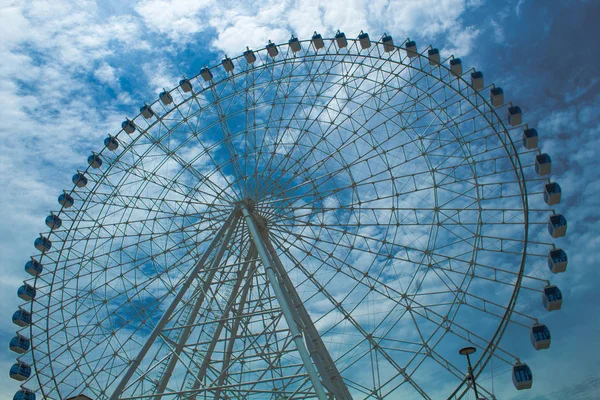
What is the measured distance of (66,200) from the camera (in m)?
28.0

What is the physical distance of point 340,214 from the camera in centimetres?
2505

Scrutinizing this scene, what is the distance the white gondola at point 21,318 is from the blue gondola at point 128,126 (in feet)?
37.6

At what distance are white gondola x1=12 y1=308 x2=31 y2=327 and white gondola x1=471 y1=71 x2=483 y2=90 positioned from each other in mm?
26468

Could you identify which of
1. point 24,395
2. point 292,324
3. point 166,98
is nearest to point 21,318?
point 24,395

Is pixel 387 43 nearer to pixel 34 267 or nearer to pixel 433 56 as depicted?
pixel 433 56

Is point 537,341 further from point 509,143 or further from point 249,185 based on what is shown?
point 249,185

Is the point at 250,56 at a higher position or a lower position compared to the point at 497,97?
higher

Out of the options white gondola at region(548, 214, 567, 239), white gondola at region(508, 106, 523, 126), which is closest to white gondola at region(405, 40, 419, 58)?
white gondola at region(508, 106, 523, 126)

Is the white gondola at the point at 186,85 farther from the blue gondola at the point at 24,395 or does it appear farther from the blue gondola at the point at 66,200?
the blue gondola at the point at 24,395

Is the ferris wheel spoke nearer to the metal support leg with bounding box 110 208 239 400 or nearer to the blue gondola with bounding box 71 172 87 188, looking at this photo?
the metal support leg with bounding box 110 208 239 400

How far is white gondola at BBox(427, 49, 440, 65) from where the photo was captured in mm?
24672

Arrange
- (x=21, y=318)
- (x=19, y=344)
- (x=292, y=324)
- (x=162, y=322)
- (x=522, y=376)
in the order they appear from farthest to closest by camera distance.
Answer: (x=21, y=318), (x=19, y=344), (x=522, y=376), (x=162, y=322), (x=292, y=324)

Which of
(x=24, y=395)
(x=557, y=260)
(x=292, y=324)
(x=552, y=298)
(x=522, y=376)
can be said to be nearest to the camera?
(x=292, y=324)

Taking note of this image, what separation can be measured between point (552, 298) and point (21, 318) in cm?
2655
